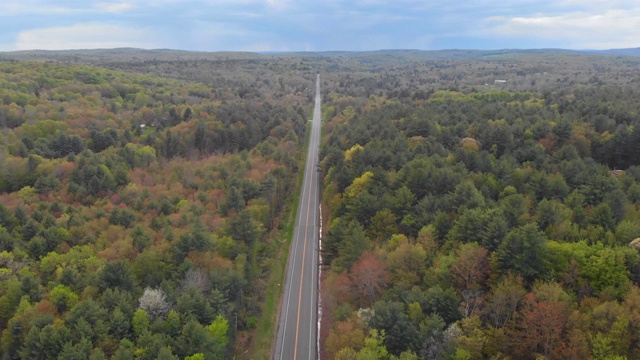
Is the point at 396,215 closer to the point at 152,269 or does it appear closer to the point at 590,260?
the point at 590,260

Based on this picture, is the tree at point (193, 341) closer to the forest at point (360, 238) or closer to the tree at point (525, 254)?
the forest at point (360, 238)

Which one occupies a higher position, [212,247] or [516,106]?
[516,106]

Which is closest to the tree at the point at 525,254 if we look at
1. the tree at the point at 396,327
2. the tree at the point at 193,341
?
the tree at the point at 396,327

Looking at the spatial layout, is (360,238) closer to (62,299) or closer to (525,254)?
(525,254)

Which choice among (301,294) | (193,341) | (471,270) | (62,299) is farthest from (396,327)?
(62,299)

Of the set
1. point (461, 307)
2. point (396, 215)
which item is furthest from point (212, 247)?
point (461, 307)

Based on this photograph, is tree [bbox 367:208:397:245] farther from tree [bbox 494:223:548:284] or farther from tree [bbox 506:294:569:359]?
tree [bbox 506:294:569:359]
